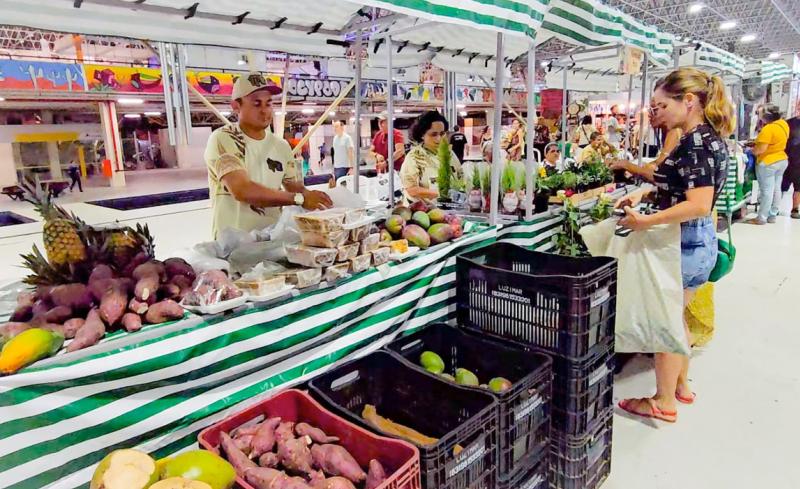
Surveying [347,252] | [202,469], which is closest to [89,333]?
[202,469]

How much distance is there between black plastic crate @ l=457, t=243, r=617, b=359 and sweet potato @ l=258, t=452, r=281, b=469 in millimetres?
1054

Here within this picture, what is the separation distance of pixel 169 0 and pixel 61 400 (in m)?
1.83

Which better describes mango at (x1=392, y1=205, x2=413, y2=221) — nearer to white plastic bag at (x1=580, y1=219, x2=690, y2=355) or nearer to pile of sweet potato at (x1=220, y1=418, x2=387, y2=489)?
white plastic bag at (x1=580, y1=219, x2=690, y2=355)

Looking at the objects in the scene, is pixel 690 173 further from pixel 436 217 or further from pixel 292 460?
pixel 292 460

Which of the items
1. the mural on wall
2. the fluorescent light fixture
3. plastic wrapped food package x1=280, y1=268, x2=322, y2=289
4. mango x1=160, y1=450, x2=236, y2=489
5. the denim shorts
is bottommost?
mango x1=160, y1=450, x2=236, y2=489

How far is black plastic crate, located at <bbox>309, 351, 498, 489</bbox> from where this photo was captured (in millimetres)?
1396

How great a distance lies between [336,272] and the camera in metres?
1.83

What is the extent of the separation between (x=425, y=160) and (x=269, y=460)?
8.97 feet

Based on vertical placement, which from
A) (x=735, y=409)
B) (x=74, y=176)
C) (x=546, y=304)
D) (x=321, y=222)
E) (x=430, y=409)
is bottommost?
(x=735, y=409)

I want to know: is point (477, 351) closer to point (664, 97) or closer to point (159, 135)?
point (664, 97)

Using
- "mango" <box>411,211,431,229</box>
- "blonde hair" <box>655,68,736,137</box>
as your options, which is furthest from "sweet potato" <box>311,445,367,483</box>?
"blonde hair" <box>655,68,736,137</box>

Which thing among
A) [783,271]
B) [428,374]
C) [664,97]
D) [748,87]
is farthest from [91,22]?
[748,87]

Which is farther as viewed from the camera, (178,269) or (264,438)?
(178,269)

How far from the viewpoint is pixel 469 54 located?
420 centimetres
